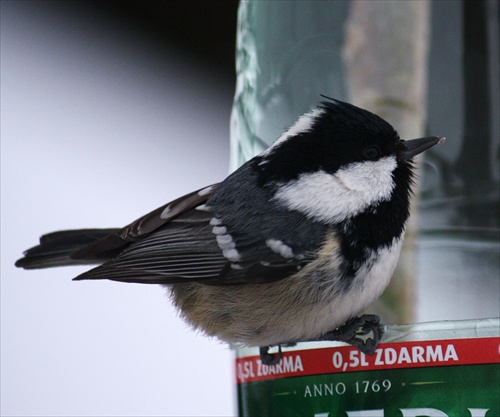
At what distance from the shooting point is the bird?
1.04 m

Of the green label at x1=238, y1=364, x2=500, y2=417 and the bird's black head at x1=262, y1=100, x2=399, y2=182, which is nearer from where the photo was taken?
the green label at x1=238, y1=364, x2=500, y2=417

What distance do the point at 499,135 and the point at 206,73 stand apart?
0.84 meters

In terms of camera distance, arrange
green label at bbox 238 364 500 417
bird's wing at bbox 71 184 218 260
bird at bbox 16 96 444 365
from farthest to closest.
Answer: bird's wing at bbox 71 184 218 260, bird at bbox 16 96 444 365, green label at bbox 238 364 500 417

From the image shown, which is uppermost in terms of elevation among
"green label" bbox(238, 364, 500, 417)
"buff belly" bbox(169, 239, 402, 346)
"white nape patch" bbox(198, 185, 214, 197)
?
"white nape patch" bbox(198, 185, 214, 197)

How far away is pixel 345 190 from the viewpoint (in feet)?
3.42

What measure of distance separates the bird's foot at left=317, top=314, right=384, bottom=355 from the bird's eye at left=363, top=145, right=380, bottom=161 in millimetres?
170

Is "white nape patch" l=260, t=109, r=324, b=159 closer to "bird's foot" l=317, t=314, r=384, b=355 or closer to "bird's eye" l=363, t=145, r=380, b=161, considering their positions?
"bird's eye" l=363, t=145, r=380, b=161

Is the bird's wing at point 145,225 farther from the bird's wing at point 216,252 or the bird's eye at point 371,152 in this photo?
the bird's eye at point 371,152

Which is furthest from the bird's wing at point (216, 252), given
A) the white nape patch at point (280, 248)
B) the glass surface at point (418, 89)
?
the glass surface at point (418, 89)

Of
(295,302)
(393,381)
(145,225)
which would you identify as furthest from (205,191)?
(393,381)

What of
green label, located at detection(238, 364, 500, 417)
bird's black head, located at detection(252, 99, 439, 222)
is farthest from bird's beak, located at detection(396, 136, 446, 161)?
green label, located at detection(238, 364, 500, 417)

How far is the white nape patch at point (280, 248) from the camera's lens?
1064 millimetres

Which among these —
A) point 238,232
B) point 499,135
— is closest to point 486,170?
point 499,135

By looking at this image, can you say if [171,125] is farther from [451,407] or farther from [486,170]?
[451,407]
